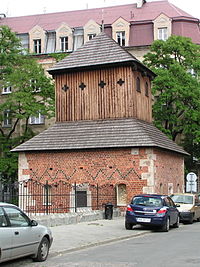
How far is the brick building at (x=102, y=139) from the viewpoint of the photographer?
29000 mm

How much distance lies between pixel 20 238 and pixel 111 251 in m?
3.67

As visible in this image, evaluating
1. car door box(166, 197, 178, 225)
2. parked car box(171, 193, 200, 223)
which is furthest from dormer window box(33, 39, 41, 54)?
car door box(166, 197, 178, 225)

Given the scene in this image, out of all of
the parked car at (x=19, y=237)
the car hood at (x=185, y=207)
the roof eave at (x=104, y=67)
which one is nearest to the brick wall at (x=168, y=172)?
the car hood at (x=185, y=207)

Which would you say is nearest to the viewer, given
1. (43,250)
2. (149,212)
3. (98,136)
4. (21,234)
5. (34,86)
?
(21,234)

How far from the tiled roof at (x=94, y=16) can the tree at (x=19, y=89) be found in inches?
414

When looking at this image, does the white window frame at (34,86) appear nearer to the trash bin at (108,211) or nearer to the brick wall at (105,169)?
the brick wall at (105,169)

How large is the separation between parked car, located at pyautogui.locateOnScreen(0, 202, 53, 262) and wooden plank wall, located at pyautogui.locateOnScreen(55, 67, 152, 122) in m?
19.3

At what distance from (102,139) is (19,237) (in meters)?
18.9

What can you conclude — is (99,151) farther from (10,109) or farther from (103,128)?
(10,109)

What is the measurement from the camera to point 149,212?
20797mm

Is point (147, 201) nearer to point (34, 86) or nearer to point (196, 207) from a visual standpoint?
point (196, 207)

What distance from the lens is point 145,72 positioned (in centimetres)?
3400

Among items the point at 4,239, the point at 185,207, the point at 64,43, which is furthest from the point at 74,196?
the point at 64,43

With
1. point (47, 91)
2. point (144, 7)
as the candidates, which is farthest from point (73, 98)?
point (144, 7)
